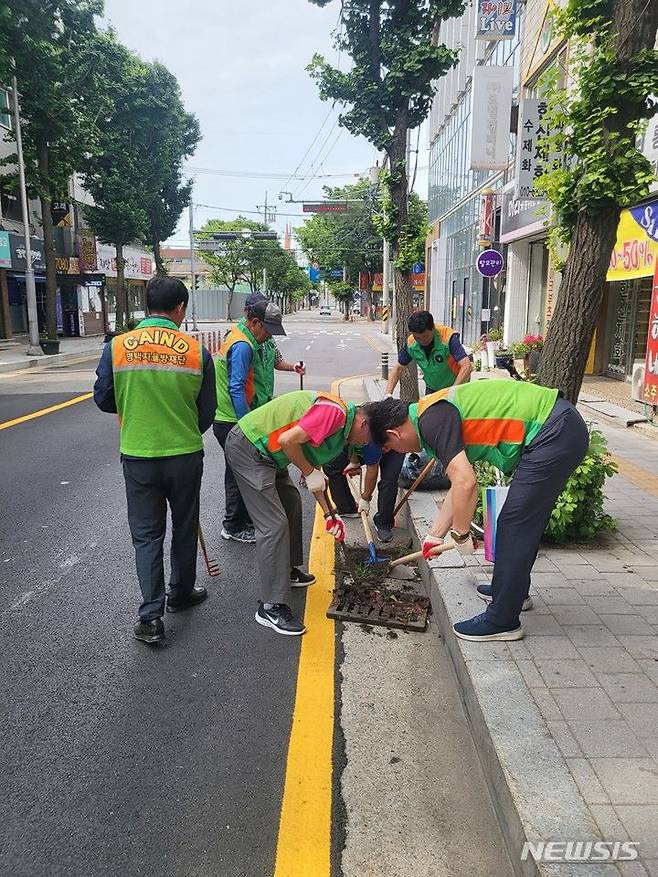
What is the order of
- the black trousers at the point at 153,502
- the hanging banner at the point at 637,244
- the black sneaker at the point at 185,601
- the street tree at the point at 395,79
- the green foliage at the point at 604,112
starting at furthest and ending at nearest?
1. the hanging banner at the point at 637,244
2. the street tree at the point at 395,79
3. the green foliage at the point at 604,112
4. the black sneaker at the point at 185,601
5. the black trousers at the point at 153,502

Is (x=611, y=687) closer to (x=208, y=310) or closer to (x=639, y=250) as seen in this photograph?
(x=639, y=250)

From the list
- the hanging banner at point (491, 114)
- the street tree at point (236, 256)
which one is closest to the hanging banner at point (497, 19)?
the hanging banner at point (491, 114)

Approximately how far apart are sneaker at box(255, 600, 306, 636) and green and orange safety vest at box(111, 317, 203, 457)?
1038 mm

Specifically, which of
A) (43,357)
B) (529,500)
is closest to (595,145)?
(529,500)

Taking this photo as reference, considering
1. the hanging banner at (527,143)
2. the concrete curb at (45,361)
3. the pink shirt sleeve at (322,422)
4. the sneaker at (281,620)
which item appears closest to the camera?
the pink shirt sleeve at (322,422)

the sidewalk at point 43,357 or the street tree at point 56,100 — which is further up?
the street tree at point 56,100

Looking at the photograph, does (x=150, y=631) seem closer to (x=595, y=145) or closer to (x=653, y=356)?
(x=595, y=145)

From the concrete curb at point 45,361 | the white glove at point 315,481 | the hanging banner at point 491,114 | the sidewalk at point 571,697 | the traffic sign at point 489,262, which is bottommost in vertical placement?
the concrete curb at point 45,361

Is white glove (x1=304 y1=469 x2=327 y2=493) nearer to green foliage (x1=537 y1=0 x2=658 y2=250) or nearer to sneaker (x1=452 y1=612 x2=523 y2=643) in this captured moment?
sneaker (x1=452 y1=612 x2=523 y2=643)

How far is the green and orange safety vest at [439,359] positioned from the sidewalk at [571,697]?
191 centimetres

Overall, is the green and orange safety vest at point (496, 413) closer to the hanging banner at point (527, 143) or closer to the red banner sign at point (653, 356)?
the red banner sign at point (653, 356)

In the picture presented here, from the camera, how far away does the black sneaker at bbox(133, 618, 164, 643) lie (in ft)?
12.0

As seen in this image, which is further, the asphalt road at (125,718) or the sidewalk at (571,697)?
the asphalt road at (125,718)

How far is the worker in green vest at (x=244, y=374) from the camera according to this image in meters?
4.85
